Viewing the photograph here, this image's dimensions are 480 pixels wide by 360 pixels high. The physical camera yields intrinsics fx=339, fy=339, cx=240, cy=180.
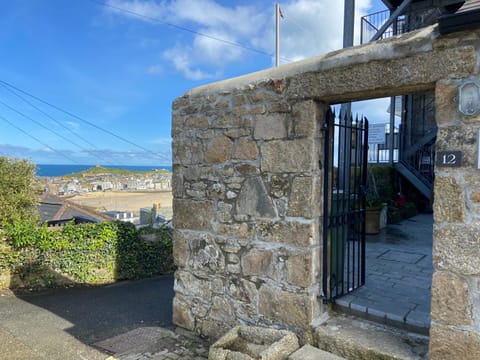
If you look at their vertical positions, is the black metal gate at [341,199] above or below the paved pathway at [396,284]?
above

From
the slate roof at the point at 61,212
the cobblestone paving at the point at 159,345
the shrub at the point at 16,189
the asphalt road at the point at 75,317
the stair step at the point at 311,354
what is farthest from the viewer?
the slate roof at the point at 61,212

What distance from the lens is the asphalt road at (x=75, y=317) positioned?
3.78 m

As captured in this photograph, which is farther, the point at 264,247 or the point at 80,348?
the point at 80,348

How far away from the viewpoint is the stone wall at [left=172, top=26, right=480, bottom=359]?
2.22m

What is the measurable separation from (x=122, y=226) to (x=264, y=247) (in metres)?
5.02

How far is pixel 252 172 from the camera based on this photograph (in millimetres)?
3283

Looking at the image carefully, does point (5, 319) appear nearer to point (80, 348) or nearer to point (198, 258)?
point (80, 348)

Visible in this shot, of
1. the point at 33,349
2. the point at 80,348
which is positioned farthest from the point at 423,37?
the point at 33,349

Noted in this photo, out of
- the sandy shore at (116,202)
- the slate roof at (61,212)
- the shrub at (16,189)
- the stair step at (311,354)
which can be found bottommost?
the sandy shore at (116,202)

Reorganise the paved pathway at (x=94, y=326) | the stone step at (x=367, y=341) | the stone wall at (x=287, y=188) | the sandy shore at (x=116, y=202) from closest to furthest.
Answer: the stone wall at (x=287, y=188) < the stone step at (x=367, y=341) < the paved pathway at (x=94, y=326) < the sandy shore at (x=116, y=202)

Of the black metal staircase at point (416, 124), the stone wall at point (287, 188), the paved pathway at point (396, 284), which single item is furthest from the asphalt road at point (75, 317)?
the black metal staircase at point (416, 124)

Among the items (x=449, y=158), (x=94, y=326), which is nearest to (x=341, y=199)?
(x=449, y=158)

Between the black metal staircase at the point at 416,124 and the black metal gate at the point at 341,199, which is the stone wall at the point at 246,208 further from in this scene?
the black metal staircase at the point at 416,124

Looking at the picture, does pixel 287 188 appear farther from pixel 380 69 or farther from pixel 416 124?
pixel 416 124
